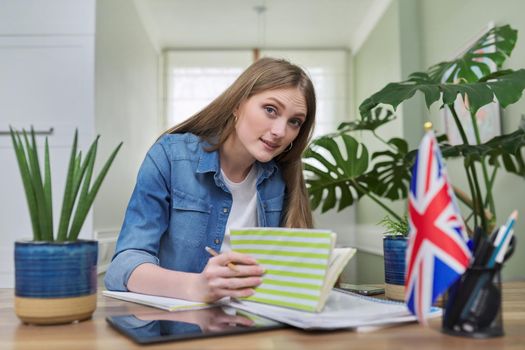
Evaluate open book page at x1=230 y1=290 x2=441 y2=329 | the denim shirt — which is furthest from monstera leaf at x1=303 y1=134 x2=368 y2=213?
open book page at x1=230 y1=290 x2=441 y2=329

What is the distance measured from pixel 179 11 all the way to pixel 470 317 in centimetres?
440

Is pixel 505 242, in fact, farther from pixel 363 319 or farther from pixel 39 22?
pixel 39 22

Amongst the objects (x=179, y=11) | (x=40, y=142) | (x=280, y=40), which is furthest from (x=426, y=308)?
(x=280, y=40)

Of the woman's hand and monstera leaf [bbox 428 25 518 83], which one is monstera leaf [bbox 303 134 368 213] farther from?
the woman's hand

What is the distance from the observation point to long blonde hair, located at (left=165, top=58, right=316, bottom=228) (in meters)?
1.33

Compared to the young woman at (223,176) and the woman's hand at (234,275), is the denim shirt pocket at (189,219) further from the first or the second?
the woman's hand at (234,275)

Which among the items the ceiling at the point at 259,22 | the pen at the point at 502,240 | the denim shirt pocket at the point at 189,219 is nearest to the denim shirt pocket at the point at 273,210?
the denim shirt pocket at the point at 189,219

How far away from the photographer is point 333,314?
743 millimetres

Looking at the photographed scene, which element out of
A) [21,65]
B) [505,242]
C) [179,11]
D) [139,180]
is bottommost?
[505,242]

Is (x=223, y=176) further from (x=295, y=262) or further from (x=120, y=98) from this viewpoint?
(x=120, y=98)

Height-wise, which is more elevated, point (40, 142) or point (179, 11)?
point (179, 11)

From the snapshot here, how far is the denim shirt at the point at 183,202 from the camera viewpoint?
1.23 m

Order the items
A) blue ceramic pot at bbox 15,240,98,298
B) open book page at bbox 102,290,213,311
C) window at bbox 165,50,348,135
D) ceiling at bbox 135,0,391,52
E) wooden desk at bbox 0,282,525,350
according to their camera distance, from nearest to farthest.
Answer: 1. wooden desk at bbox 0,282,525,350
2. blue ceramic pot at bbox 15,240,98,298
3. open book page at bbox 102,290,213,311
4. ceiling at bbox 135,0,391,52
5. window at bbox 165,50,348,135

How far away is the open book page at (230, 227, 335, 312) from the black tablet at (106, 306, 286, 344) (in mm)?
50
